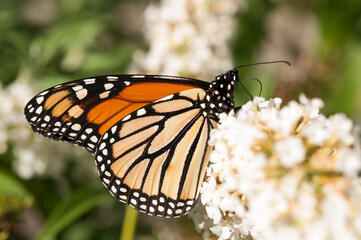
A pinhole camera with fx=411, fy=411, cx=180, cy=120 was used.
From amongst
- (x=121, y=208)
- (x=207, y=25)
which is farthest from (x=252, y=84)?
(x=121, y=208)

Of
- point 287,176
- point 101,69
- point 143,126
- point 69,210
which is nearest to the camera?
point 287,176

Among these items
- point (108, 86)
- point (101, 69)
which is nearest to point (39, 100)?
point (108, 86)

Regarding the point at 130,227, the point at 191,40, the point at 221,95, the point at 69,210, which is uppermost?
the point at 191,40

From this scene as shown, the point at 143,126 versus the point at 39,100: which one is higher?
the point at 143,126

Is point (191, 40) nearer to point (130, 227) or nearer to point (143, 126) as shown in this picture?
point (143, 126)

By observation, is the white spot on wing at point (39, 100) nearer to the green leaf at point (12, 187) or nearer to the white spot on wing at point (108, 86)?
the white spot on wing at point (108, 86)

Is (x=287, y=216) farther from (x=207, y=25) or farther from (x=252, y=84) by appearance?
(x=252, y=84)

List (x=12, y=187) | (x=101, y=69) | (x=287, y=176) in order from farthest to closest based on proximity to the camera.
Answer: (x=101, y=69) < (x=12, y=187) < (x=287, y=176)

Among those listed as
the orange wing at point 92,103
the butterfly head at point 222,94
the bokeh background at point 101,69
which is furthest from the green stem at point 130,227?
the butterfly head at point 222,94
